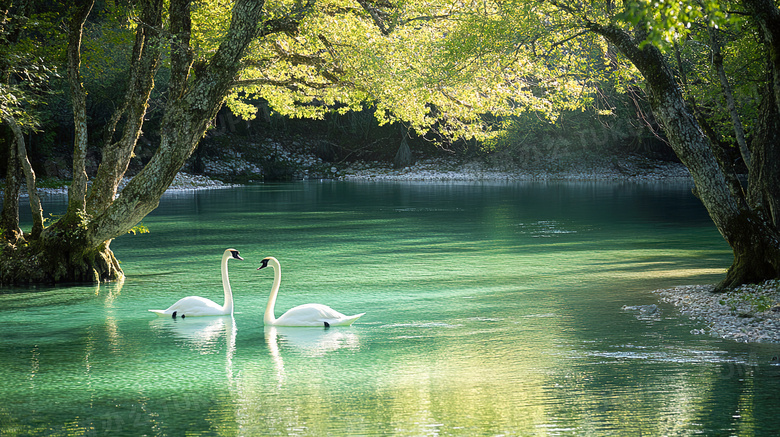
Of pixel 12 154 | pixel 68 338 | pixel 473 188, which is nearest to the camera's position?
pixel 68 338

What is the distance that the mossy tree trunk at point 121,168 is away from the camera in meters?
12.3

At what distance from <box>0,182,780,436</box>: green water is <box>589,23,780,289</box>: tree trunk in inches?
64.5

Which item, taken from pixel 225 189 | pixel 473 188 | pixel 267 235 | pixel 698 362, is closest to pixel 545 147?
pixel 473 188

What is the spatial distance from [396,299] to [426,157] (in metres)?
→ 53.3

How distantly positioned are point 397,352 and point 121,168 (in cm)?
775

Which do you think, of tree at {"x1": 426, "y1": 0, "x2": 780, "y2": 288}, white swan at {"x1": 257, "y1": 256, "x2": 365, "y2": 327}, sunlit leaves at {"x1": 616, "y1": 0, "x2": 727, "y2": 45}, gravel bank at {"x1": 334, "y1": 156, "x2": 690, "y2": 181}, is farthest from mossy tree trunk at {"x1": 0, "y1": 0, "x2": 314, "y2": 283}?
gravel bank at {"x1": 334, "y1": 156, "x2": 690, "y2": 181}

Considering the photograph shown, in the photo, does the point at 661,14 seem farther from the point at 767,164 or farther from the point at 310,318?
the point at 310,318

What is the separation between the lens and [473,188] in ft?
160

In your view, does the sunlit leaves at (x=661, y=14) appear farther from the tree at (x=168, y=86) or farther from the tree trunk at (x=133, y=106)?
the tree trunk at (x=133, y=106)

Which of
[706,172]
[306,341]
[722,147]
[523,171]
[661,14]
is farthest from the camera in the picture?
[523,171]

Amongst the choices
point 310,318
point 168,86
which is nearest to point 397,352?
point 310,318

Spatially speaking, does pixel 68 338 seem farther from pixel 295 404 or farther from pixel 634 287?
pixel 634 287

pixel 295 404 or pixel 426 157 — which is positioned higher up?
pixel 426 157

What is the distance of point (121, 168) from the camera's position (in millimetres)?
14367
